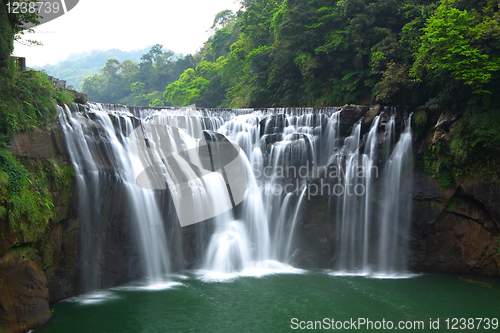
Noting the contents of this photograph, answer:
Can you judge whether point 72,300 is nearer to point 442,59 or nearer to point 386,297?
point 386,297

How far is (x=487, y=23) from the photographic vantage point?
13.7 m

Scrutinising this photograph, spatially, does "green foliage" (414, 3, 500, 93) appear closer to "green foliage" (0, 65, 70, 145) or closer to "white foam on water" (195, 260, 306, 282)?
"white foam on water" (195, 260, 306, 282)

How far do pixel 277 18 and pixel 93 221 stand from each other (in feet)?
69.0

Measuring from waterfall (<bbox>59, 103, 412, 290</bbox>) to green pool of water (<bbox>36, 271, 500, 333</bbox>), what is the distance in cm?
135

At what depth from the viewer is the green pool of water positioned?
10.0m

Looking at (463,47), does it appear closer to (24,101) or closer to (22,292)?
(24,101)

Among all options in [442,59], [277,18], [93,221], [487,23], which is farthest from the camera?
[277,18]

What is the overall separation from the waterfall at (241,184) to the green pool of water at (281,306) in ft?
4.42

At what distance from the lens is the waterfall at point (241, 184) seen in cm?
1316

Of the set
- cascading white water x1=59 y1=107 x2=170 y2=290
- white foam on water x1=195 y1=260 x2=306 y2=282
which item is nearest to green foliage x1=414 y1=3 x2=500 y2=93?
white foam on water x1=195 y1=260 x2=306 y2=282

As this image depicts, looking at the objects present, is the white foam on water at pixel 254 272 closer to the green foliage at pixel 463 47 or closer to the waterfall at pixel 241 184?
the waterfall at pixel 241 184

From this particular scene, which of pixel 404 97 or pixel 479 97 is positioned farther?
pixel 404 97

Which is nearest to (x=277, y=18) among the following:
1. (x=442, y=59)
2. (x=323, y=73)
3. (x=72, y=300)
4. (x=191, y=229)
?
(x=323, y=73)

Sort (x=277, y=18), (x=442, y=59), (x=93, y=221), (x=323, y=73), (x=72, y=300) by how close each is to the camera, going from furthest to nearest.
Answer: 1. (x=277, y=18)
2. (x=323, y=73)
3. (x=442, y=59)
4. (x=93, y=221)
5. (x=72, y=300)
